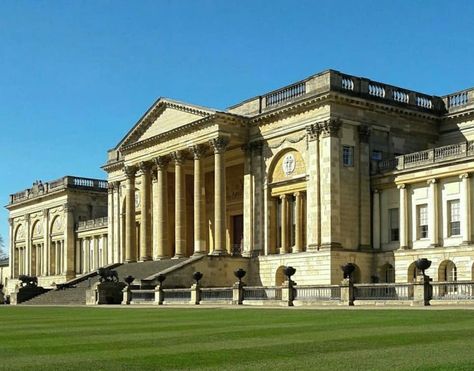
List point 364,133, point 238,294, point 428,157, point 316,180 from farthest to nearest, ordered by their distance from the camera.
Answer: point 364,133, point 316,180, point 428,157, point 238,294

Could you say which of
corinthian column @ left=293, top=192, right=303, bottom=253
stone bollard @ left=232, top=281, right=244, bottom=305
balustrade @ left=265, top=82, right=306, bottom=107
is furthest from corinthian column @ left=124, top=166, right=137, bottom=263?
stone bollard @ left=232, top=281, right=244, bottom=305

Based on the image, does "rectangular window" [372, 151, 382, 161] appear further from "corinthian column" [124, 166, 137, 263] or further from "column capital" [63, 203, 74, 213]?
"column capital" [63, 203, 74, 213]

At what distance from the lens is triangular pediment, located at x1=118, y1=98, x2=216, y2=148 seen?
215 feet

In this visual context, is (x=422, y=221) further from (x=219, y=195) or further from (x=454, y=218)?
(x=219, y=195)

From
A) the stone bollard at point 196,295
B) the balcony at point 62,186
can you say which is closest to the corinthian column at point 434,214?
the stone bollard at point 196,295

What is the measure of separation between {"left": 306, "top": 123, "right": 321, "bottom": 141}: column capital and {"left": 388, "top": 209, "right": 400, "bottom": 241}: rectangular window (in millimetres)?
7559

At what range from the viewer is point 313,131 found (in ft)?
188

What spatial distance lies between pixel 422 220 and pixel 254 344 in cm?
3980

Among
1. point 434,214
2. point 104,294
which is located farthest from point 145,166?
point 434,214

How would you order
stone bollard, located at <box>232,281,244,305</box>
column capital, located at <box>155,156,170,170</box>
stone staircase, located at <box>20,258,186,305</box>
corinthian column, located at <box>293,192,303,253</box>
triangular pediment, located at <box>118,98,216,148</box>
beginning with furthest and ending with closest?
column capital, located at <box>155,156,170,170</box>
triangular pediment, located at <box>118,98,216,148</box>
stone staircase, located at <box>20,258,186,305</box>
corinthian column, located at <box>293,192,303,253</box>
stone bollard, located at <box>232,281,244,305</box>

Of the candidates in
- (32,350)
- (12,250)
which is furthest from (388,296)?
(12,250)

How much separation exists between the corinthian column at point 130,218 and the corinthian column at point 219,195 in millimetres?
14186

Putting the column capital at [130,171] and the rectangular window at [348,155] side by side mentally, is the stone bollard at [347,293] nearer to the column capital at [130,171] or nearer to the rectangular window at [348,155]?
the rectangular window at [348,155]

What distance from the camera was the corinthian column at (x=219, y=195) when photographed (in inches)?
2462
